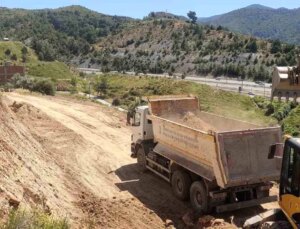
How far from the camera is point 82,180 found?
16922 mm

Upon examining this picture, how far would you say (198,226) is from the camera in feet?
42.6

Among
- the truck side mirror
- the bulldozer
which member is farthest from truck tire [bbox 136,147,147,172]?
the bulldozer

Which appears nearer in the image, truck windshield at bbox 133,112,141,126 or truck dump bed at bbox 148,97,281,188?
truck dump bed at bbox 148,97,281,188

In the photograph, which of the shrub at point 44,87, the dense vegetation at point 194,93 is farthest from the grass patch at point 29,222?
the shrub at point 44,87

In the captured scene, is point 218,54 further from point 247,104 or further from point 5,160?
point 5,160

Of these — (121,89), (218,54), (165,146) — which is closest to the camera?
(165,146)

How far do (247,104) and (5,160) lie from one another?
4107 centimetres

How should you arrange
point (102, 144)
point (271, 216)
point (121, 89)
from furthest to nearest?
1. point (121, 89)
2. point (102, 144)
3. point (271, 216)

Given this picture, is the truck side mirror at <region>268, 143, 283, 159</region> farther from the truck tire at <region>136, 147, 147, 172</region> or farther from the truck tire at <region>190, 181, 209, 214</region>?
the truck tire at <region>136, 147, 147, 172</region>

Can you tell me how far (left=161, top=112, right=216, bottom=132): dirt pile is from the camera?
650 inches

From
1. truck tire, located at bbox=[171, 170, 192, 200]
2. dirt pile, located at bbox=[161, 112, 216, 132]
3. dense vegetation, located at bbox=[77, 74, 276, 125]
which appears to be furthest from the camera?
dense vegetation, located at bbox=[77, 74, 276, 125]

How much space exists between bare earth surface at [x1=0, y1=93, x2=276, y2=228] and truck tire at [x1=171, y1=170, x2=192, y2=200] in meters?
0.31

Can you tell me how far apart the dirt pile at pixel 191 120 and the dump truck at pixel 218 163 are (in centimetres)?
9

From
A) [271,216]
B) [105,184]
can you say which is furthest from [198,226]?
[105,184]
